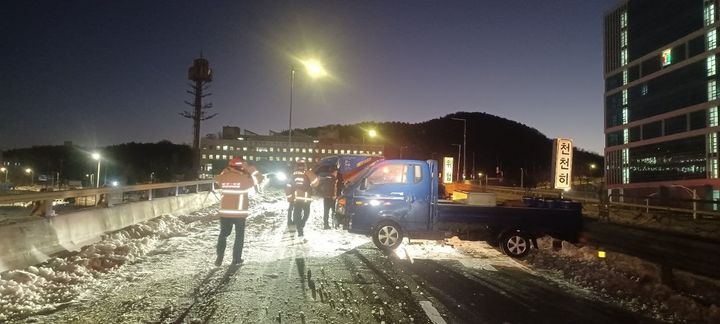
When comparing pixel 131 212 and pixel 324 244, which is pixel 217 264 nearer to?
pixel 324 244

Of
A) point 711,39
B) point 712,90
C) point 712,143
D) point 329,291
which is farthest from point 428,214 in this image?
point 711,39

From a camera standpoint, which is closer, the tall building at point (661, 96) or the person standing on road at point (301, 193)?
the person standing on road at point (301, 193)

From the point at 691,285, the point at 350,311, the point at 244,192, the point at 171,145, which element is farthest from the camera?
the point at 171,145

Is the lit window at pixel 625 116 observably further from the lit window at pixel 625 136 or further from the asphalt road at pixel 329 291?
the asphalt road at pixel 329 291

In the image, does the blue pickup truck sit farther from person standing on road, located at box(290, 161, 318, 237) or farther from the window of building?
person standing on road, located at box(290, 161, 318, 237)

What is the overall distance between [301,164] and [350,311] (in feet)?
28.6

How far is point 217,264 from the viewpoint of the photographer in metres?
9.04

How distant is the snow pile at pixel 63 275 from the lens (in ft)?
20.9

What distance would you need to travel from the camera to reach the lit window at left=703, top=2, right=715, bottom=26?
56.8 meters

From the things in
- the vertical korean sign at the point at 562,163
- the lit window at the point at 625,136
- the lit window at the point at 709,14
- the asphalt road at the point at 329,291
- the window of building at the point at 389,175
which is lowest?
the asphalt road at the point at 329,291

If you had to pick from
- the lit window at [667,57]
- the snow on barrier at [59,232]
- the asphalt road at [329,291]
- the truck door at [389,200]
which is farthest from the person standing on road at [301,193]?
the lit window at [667,57]

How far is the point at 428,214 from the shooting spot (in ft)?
36.1

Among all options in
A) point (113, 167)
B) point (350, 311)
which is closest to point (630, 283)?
point (350, 311)

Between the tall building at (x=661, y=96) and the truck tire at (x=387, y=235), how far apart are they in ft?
157
